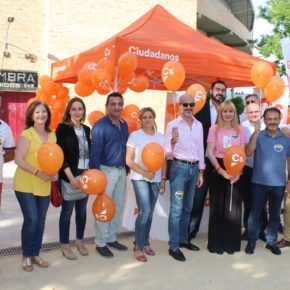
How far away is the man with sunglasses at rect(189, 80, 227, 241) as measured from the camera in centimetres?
471

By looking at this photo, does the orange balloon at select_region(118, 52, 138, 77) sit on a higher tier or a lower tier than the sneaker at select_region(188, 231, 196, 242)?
higher

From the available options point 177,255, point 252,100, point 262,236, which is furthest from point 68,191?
point 262,236

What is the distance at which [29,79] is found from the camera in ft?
46.6

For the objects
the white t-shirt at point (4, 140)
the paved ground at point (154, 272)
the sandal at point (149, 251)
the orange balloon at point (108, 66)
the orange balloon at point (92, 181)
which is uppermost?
the orange balloon at point (108, 66)

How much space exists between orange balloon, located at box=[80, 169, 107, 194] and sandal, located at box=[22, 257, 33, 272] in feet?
2.81

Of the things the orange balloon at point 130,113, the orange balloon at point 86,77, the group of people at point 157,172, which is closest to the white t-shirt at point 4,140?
the group of people at point 157,172

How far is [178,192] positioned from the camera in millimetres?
4105

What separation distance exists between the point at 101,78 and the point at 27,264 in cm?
236

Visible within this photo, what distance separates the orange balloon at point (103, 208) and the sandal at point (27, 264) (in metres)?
0.77

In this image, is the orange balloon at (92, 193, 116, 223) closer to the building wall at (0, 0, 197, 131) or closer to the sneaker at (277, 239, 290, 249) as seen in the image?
the sneaker at (277, 239, 290, 249)

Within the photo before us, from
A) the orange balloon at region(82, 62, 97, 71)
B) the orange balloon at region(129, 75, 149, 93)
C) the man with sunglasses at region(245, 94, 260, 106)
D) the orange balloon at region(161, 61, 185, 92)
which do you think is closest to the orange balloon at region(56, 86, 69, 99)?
the orange balloon at region(82, 62, 97, 71)

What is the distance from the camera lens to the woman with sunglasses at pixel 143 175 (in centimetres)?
395

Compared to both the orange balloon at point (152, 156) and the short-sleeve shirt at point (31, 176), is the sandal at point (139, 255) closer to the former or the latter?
the orange balloon at point (152, 156)

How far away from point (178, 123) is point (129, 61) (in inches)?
45.0
